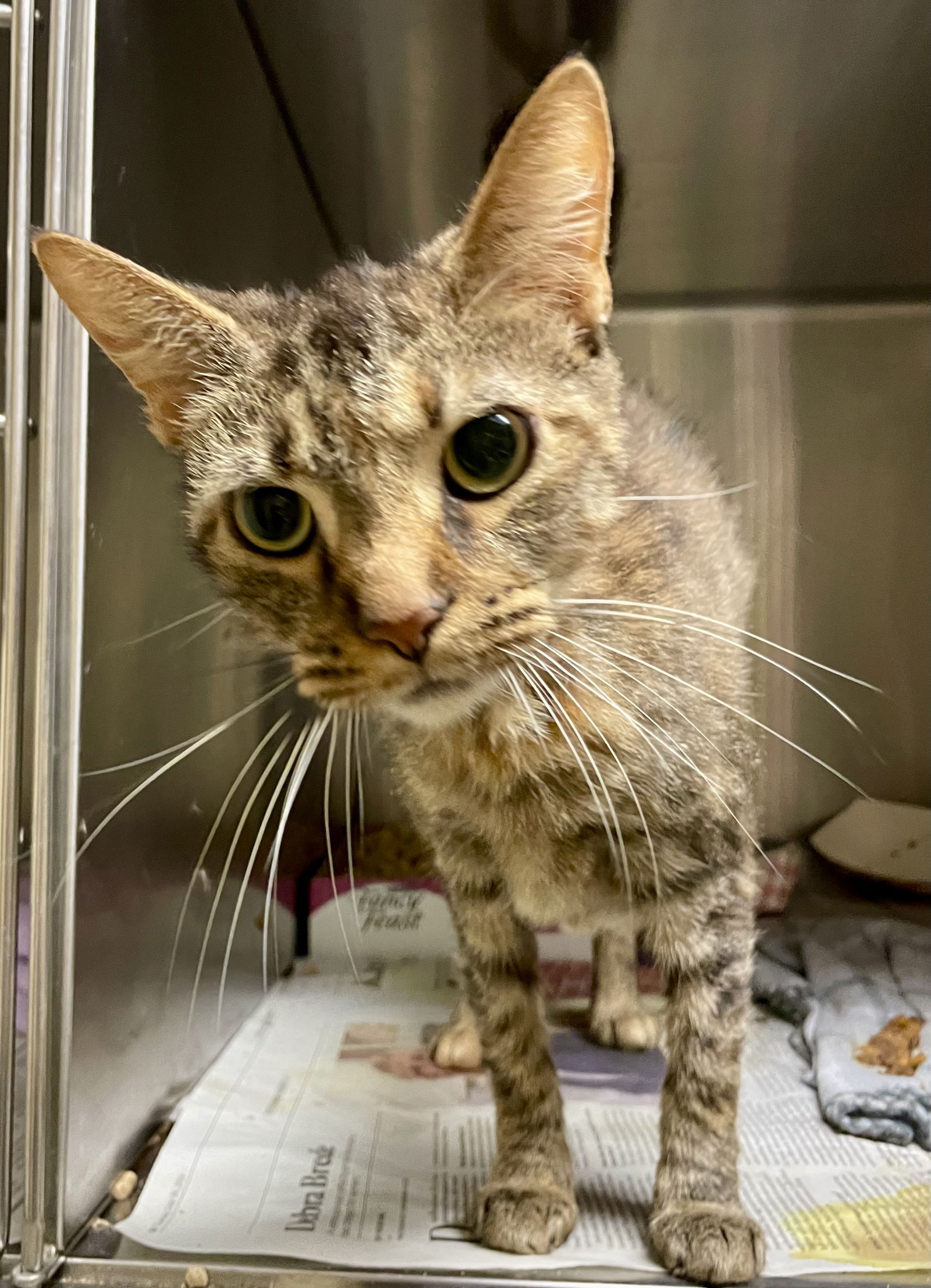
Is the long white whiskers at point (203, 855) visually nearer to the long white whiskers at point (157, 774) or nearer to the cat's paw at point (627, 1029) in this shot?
the long white whiskers at point (157, 774)

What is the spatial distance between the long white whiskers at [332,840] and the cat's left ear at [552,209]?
0.41 m

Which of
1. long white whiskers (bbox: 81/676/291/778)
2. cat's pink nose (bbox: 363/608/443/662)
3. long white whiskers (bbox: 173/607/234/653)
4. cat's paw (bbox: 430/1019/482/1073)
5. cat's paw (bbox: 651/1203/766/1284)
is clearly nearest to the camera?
cat's pink nose (bbox: 363/608/443/662)

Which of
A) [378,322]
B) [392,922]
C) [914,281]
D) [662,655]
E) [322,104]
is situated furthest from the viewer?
[392,922]

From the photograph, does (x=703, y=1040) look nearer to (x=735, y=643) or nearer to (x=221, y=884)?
(x=735, y=643)

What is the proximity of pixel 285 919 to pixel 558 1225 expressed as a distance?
0.53m

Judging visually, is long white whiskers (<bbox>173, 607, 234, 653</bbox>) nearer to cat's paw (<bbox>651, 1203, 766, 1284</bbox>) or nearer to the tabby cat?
the tabby cat

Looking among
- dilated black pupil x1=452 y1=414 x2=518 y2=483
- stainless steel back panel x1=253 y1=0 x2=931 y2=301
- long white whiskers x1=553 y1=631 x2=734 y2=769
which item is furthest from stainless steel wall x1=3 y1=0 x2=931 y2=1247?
dilated black pupil x1=452 y1=414 x2=518 y2=483

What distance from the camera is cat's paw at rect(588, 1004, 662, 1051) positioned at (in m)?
1.00

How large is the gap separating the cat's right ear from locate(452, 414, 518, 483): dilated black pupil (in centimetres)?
19

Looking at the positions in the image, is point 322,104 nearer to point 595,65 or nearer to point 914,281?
point 595,65

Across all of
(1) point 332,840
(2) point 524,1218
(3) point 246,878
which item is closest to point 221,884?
(3) point 246,878

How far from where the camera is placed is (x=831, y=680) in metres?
1.05

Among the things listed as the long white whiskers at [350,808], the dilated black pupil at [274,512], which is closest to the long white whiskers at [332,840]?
the long white whiskers at [350,808]

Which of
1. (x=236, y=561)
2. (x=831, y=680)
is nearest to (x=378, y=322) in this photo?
(x=236, y=561)
